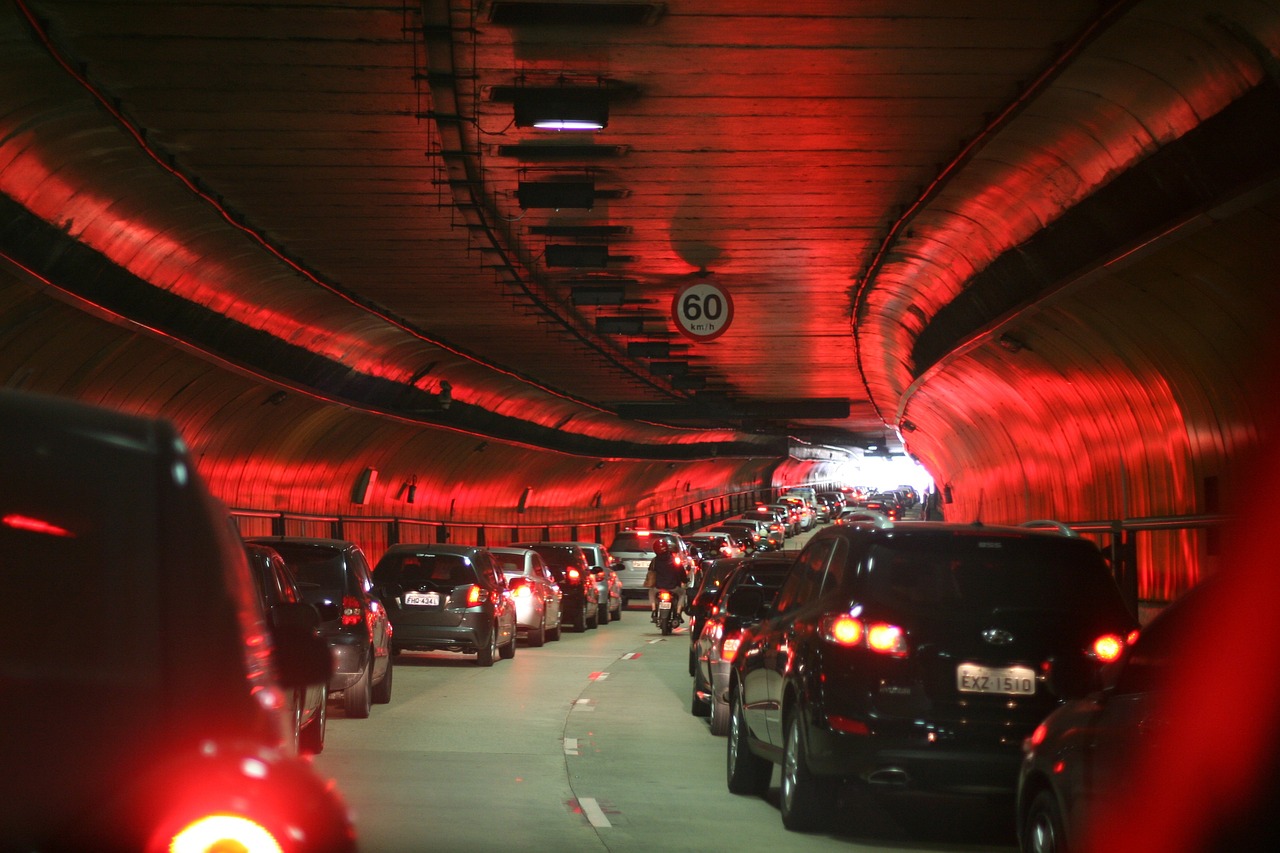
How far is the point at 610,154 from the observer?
17500mm

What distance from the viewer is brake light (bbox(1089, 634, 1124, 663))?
9.65m

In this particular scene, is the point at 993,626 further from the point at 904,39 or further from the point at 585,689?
the point at 585,689

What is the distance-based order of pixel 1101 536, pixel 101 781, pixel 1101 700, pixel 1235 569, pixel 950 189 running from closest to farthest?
pixel 101 781
pixel 1235 569
pixel 1101 700
pixel 950 189
pixel 1101 536

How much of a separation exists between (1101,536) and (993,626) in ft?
47.3

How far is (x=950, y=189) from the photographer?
18.7 m

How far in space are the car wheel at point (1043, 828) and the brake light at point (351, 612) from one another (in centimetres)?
965

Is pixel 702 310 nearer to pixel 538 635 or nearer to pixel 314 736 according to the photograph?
pixel 538 635

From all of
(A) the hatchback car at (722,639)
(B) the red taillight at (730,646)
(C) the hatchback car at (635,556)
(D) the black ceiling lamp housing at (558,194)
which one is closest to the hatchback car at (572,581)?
(C) the hatchback car at (635,556)

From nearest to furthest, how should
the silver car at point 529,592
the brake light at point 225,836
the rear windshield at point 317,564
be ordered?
the brake light at point 225,836 < the rear windshield at point 317,564 < the silver car at point 529,592

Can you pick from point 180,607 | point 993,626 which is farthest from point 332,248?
point 180,607

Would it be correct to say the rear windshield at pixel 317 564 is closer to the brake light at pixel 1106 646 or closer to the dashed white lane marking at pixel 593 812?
the dashed white lane marking at pixel 593 812

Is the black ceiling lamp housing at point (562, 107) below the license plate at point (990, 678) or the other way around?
the other way around

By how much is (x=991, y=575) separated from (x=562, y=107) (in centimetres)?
653

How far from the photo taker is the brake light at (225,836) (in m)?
2.67
